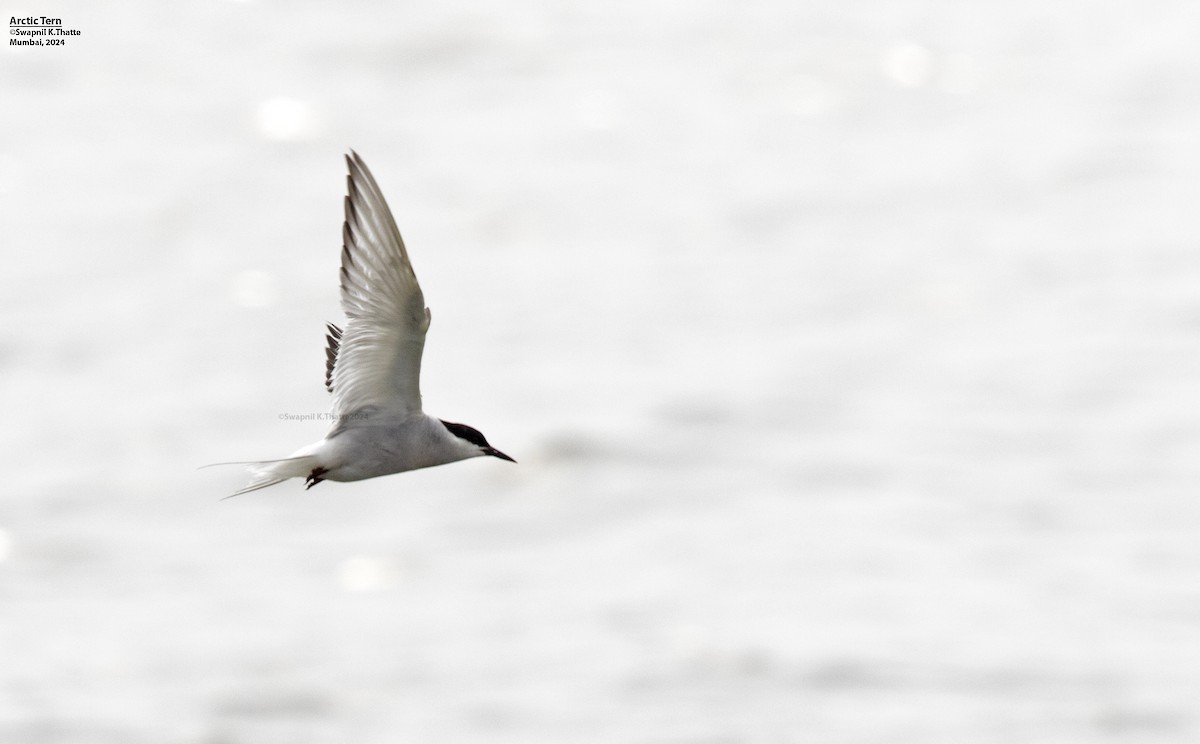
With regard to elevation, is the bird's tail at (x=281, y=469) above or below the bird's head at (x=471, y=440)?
below

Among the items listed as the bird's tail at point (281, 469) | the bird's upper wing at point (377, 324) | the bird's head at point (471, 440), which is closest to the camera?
the bird's tail at point (281, 469)

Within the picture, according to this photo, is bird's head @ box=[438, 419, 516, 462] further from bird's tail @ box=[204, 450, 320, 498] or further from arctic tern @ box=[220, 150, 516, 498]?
bird's tail @ box=[204, 450, 320, 498]

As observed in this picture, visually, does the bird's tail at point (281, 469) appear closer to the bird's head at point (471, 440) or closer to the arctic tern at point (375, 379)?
the arctic tern at point (375, 379)

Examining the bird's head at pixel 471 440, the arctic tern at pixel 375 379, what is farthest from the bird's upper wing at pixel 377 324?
the bird's head at pixel 471 440

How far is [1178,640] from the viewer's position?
269 ft

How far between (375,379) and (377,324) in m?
0.34

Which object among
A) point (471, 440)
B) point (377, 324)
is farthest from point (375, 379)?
point (471, 440)

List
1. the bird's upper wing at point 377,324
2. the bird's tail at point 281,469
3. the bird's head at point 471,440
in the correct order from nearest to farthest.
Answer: the bird's tail at point 281,469 < the bird's upper wing at point 377,324 < the bird's head at point 471,440

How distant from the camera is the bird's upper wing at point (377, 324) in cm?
1177

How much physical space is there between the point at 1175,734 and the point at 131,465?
48849 millimetres

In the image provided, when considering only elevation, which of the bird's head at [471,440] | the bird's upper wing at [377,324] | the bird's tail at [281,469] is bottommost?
the bird's tail at [281,469]

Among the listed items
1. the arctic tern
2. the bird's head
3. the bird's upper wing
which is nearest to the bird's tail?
the arctic tern

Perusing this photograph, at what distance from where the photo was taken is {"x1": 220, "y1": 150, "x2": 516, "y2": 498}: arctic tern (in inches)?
459

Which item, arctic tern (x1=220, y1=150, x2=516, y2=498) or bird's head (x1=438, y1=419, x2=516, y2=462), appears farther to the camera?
bird's head (x1=438, y1=419, x2=516, y2=462)
